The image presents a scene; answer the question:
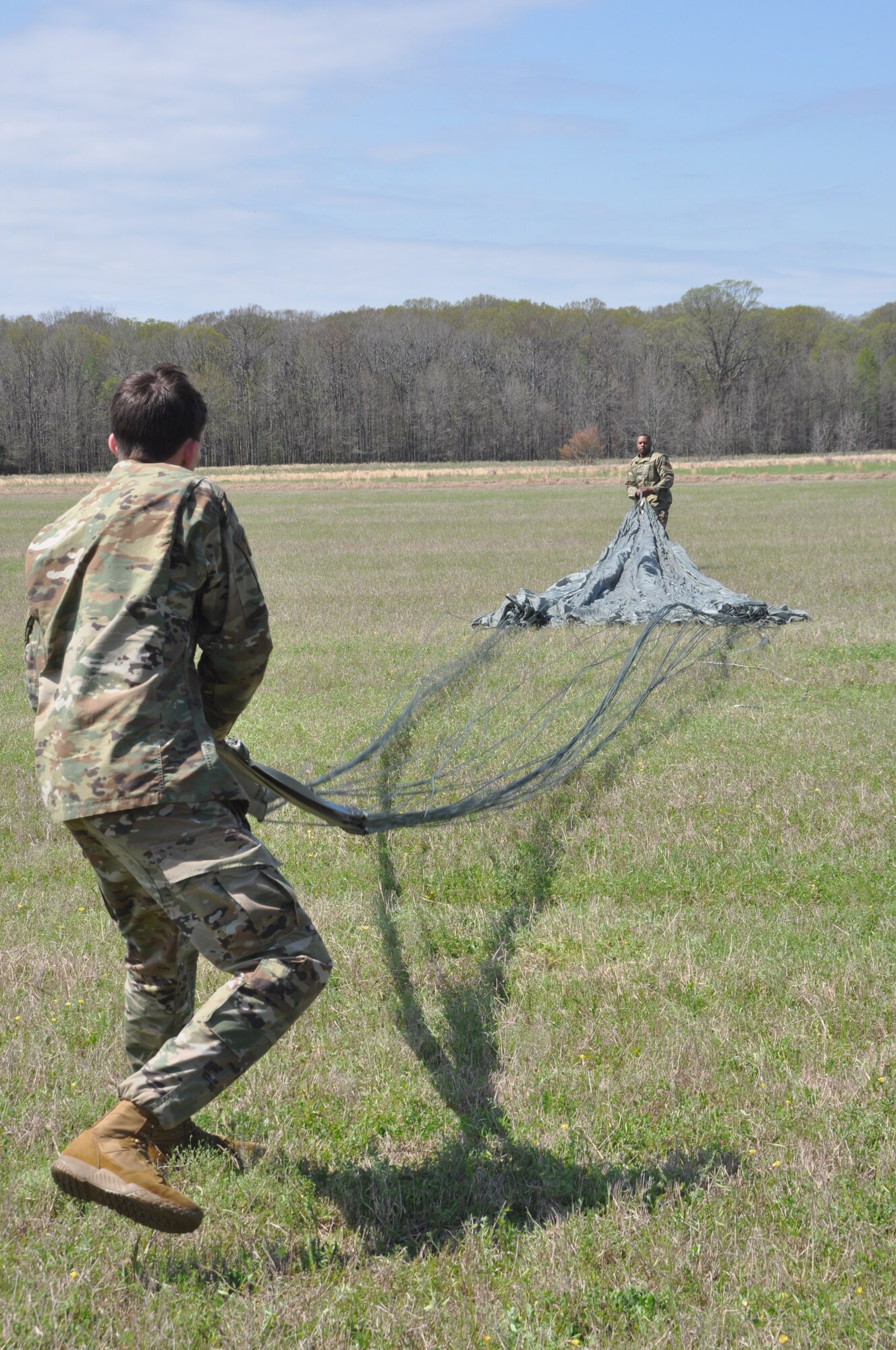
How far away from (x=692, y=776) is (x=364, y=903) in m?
2.76

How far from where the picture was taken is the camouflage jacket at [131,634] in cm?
275

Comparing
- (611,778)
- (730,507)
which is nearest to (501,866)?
(611,778)

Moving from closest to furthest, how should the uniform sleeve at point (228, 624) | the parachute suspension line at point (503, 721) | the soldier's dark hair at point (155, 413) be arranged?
the uniform sleeve at point (228, 624) < the soldier's dark hair at point (155, 413) < the parachute suspension line at point (503, 721)

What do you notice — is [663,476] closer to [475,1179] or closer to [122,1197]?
[475,1179]

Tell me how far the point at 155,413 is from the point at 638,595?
11.3 m

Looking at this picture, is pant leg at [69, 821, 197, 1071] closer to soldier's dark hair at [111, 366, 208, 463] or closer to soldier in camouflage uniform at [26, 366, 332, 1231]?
soldier in camouflage uniform at [26, 366, 332, 1231]

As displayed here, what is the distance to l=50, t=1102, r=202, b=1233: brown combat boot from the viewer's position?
263 centimetres

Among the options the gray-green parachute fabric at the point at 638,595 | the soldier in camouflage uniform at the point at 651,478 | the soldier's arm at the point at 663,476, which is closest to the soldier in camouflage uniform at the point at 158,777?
the gray-green parachute fabric at the point at 638,595

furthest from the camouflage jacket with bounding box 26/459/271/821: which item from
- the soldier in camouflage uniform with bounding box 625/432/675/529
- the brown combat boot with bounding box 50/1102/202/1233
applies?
the soldier in camouflage uniform with bounding box 625/432/675/529

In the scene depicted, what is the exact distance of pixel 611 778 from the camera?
7.29 metres

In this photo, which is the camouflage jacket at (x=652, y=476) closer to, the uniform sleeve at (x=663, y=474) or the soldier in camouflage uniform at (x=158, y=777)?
the uniform sleeve at (x=663, y=474)

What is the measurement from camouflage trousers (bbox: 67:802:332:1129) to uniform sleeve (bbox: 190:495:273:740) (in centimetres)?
43

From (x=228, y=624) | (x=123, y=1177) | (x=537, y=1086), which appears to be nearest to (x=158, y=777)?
(x=228, y=624)

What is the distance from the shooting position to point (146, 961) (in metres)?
3.25
